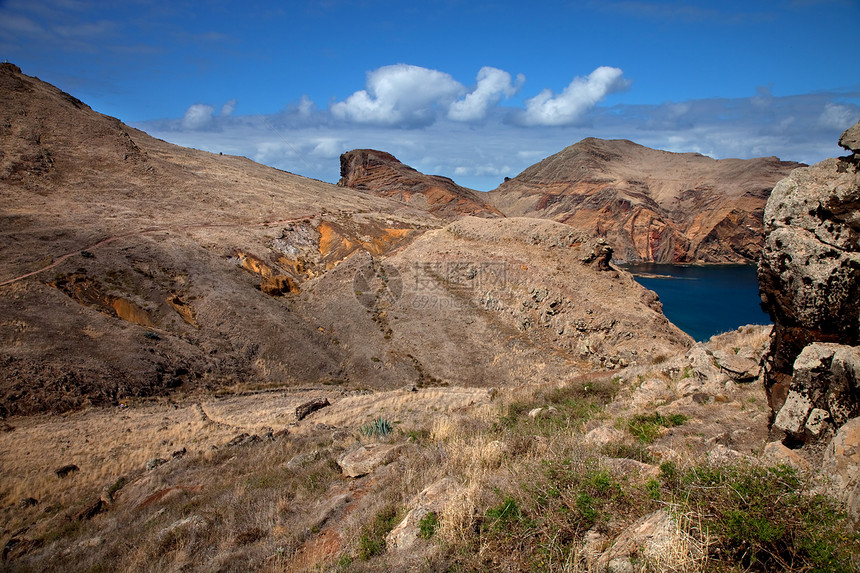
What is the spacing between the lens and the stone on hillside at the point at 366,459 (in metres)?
7.68

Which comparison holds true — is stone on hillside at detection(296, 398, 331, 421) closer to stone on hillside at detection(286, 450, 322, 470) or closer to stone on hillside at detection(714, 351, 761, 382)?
stone on hillside at detection(286, 450, 322, 470)

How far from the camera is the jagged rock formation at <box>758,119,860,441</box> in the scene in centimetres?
500

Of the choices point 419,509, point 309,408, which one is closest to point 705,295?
point 309,408

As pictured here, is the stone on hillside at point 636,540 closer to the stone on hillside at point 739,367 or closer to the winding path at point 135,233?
the stone on hillside at point 739,367

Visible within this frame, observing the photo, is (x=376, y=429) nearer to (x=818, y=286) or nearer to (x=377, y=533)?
(x=377, y=533)

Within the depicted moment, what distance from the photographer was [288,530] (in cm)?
600

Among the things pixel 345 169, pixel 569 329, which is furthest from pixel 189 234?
pixel 345 169

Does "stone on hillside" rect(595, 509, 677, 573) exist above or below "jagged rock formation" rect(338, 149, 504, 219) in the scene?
below

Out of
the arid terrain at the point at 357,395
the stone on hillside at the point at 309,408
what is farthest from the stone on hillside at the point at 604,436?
the stone on hillside at the point at 309,408

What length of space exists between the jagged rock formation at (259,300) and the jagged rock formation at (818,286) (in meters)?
15.2

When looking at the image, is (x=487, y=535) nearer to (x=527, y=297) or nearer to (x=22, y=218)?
(x=527, y=297)

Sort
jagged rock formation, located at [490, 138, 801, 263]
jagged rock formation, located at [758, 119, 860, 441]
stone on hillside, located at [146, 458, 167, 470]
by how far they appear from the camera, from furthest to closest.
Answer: jagged rock formation, located at [490, 138, 801, 263] → stone on hillside, located at [146, 458, 167, 470] → jagged rock formation, located at [758, 119, 860, 441]

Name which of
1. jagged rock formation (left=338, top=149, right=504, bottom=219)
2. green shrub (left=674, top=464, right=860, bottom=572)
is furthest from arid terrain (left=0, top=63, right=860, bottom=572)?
jagged rock formation (left=338, top=149, right=504, bottom=219)

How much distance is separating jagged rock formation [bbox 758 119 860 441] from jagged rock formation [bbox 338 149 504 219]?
71.2 m
